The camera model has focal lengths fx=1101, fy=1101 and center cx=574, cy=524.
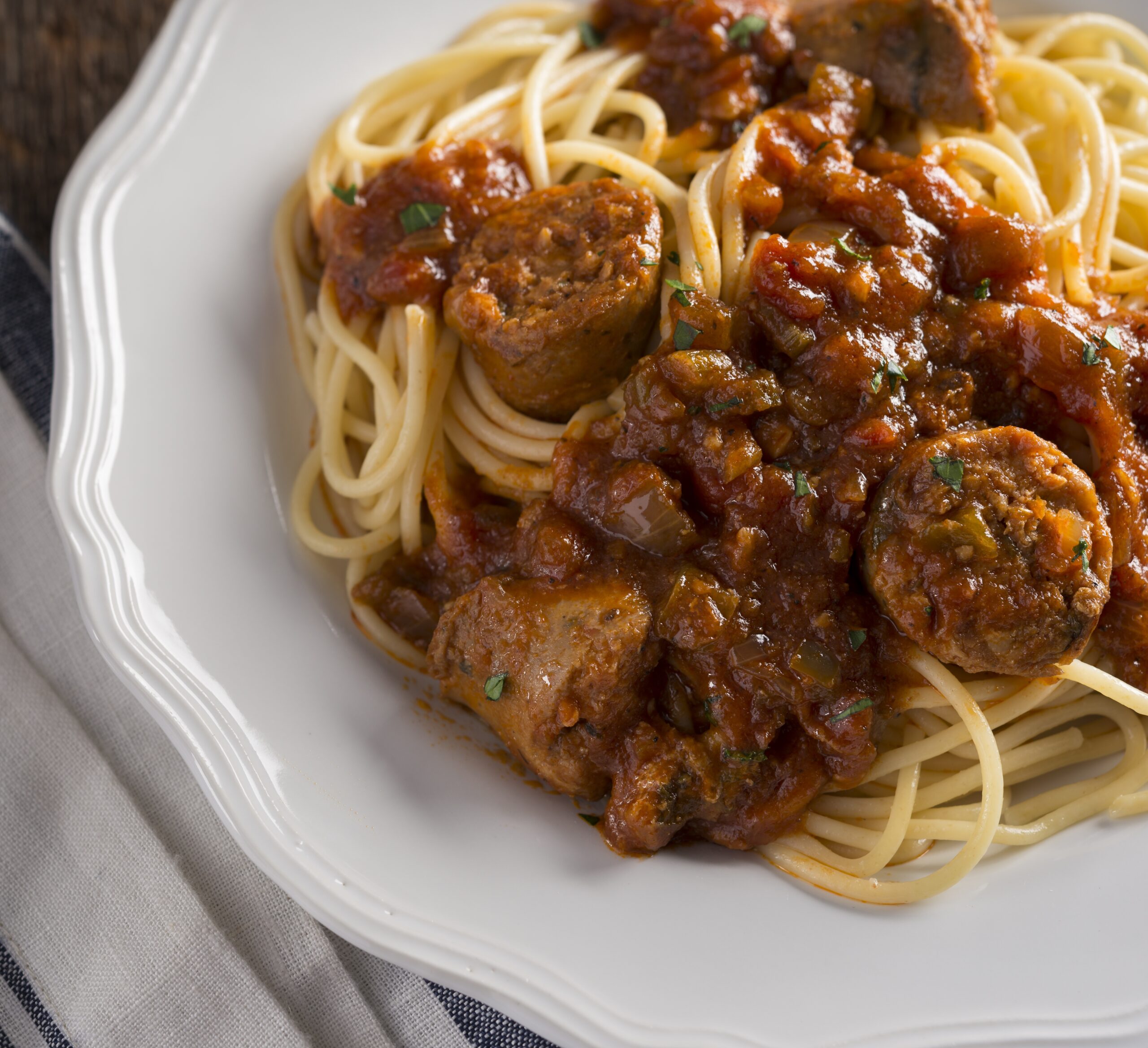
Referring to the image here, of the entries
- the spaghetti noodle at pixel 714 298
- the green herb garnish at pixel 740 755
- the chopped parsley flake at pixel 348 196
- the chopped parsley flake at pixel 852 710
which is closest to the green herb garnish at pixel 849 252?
the spaghetti noodle at pixel 714 298

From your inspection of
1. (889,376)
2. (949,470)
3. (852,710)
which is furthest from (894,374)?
(852,710)

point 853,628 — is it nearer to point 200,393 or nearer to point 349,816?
point 349,816

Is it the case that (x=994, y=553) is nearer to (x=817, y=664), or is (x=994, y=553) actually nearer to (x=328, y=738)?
(x=817, y=664)

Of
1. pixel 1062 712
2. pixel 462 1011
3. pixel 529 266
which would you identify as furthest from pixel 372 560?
pixel 1062 712

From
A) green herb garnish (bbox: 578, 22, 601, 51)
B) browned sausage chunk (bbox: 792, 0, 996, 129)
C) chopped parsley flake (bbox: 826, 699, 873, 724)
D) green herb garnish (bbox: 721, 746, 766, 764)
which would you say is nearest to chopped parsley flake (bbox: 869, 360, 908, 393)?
chopped parsley flake (bbox: 826, 699, 873, 724)

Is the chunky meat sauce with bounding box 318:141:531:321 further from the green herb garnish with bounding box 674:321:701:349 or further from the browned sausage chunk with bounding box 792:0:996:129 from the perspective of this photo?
the browned sausage chunk with bounding box 792:0:996:129
